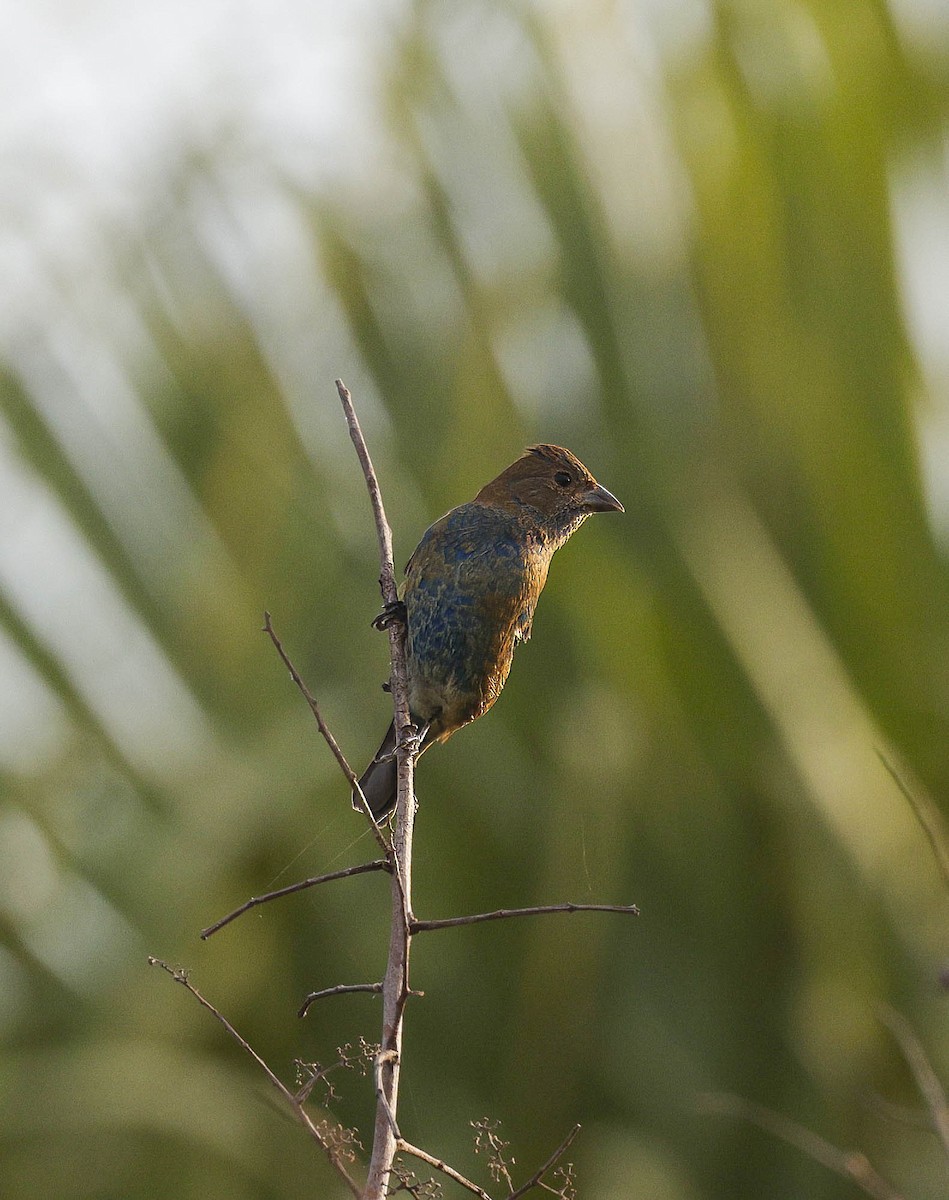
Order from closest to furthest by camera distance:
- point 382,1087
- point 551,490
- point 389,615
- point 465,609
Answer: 1. point 382,1087
2. point 389,615
3. point 465,609
4. point 551,490

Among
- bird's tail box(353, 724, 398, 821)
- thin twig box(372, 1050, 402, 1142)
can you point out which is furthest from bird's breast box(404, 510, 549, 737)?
thin twig box(372, 1050, 402, 1142)

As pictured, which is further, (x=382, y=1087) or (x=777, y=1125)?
(x=777, y=1125)

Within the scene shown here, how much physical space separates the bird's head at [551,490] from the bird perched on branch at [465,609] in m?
0.01

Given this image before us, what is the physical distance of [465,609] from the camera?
238cm

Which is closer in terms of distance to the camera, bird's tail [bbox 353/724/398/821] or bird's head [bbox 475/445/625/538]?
bird's tail [bbox 353/724/398/821]

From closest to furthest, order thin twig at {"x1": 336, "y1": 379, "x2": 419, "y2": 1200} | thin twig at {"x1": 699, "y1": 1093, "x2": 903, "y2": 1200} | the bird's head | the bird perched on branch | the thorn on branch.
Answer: thin twig at {"x1": 336, "y1": 379, "x2": 419, "y2": 1200}, the thorn on branch, thin twig at {"x1": 699, "y1": 1093, "x2": 903, "y2": 1200}, the bird perched on branch, the bird's head

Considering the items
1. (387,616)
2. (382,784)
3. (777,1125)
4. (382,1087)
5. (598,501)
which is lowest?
(777,1125)

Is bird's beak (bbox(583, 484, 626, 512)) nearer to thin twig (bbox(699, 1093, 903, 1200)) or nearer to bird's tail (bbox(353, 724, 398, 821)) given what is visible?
bird's tail (bbox(353, 724, 398, 821))

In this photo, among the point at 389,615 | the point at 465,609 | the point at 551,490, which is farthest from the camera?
the point at 551,490

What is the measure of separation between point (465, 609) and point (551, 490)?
356mm

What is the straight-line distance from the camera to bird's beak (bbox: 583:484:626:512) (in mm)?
2615

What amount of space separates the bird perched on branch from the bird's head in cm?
1

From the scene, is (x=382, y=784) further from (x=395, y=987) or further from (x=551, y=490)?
(x=395, y=987)

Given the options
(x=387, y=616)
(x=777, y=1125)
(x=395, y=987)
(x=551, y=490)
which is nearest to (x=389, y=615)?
(x=387, y=616)
